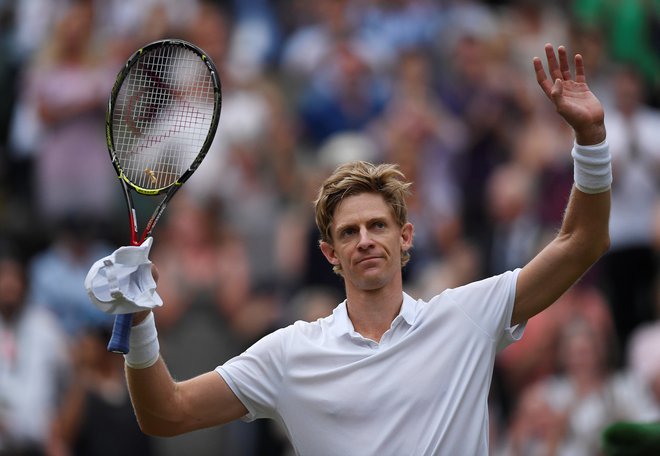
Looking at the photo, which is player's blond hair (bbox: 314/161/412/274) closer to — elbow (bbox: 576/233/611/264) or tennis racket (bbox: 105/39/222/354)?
tennis racket (bbox: 105/39/222/354)

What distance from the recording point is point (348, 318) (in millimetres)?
4914

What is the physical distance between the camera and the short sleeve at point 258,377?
4.81 meters

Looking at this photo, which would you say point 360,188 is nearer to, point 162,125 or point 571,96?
point 571,96

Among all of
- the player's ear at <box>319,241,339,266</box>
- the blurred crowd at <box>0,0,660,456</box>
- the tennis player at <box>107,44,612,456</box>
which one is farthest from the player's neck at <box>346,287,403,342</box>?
the blurred crowd at <box>0,0,660,456</box>

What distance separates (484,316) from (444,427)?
43cm

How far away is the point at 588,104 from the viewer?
15.5ft

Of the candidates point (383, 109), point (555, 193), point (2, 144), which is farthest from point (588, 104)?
point (2, 144)

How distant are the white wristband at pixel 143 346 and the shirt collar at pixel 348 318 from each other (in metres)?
0.65

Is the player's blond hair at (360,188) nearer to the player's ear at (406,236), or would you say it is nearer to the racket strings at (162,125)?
the player's ear at (406,236)

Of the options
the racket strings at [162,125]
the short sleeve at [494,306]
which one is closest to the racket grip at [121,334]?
the racket strings at [162,125]

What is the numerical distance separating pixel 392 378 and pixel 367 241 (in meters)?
0.49

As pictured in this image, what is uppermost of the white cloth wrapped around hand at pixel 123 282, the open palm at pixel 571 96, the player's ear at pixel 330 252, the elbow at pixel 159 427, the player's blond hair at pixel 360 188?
the open palm at pixel 571 96

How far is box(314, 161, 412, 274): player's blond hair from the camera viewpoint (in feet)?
16.2

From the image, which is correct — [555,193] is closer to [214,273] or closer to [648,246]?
[648,246]
